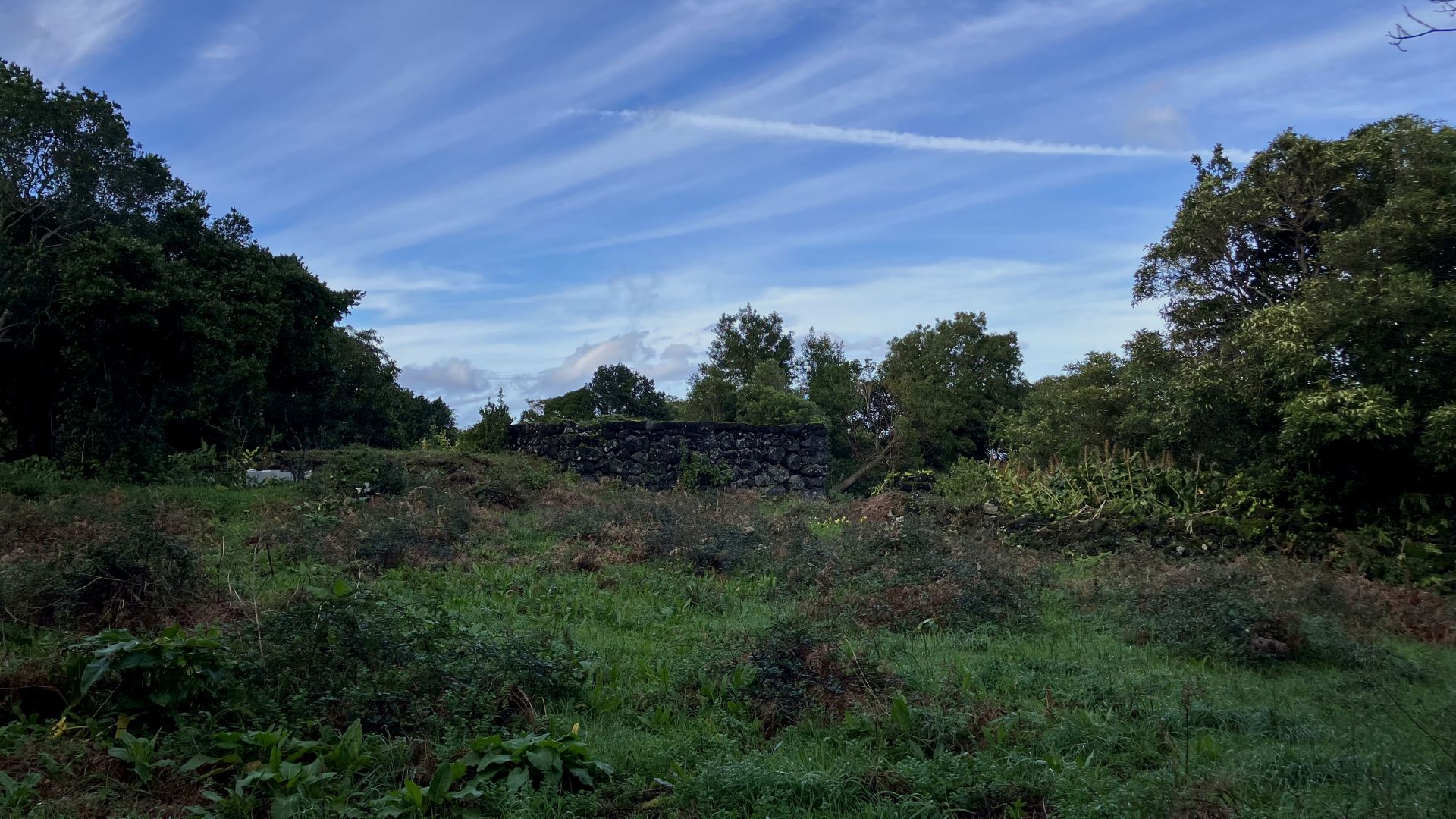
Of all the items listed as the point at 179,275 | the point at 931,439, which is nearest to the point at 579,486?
the point at 179,275

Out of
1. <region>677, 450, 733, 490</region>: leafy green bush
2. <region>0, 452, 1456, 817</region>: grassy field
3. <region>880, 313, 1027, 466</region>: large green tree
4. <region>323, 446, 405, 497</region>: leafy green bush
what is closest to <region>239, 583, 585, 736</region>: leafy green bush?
<region>0, 452, 1456, 817</region>: grassy field

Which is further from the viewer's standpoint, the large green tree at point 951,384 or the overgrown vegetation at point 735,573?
the large green tree at point 951,384

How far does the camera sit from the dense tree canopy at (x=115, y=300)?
40.2 ft

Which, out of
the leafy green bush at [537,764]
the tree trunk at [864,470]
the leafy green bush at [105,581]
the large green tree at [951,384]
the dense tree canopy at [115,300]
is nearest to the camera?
the leafy green bush at [537,764]

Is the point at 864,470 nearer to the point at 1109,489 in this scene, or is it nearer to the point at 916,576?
the point at 1109,489

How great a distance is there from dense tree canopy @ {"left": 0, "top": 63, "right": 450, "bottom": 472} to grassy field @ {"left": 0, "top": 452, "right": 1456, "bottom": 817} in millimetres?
3378

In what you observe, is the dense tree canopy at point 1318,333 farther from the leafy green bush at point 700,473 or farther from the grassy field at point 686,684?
the leafy green bush at point 700,473

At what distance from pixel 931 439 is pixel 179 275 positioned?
24587 millimetres

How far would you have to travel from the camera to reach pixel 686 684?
221 inches

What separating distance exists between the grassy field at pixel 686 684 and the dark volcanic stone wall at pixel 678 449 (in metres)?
8.51

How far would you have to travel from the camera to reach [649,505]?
43.2 ft

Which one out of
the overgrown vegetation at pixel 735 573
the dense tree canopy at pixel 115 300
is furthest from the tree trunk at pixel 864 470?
the dense tree canopy at pixel 115 300

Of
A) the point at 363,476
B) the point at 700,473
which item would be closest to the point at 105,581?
the point at 363,476

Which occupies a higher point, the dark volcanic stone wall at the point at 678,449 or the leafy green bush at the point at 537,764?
the dark volcanic stone wall at the point at 678,449
